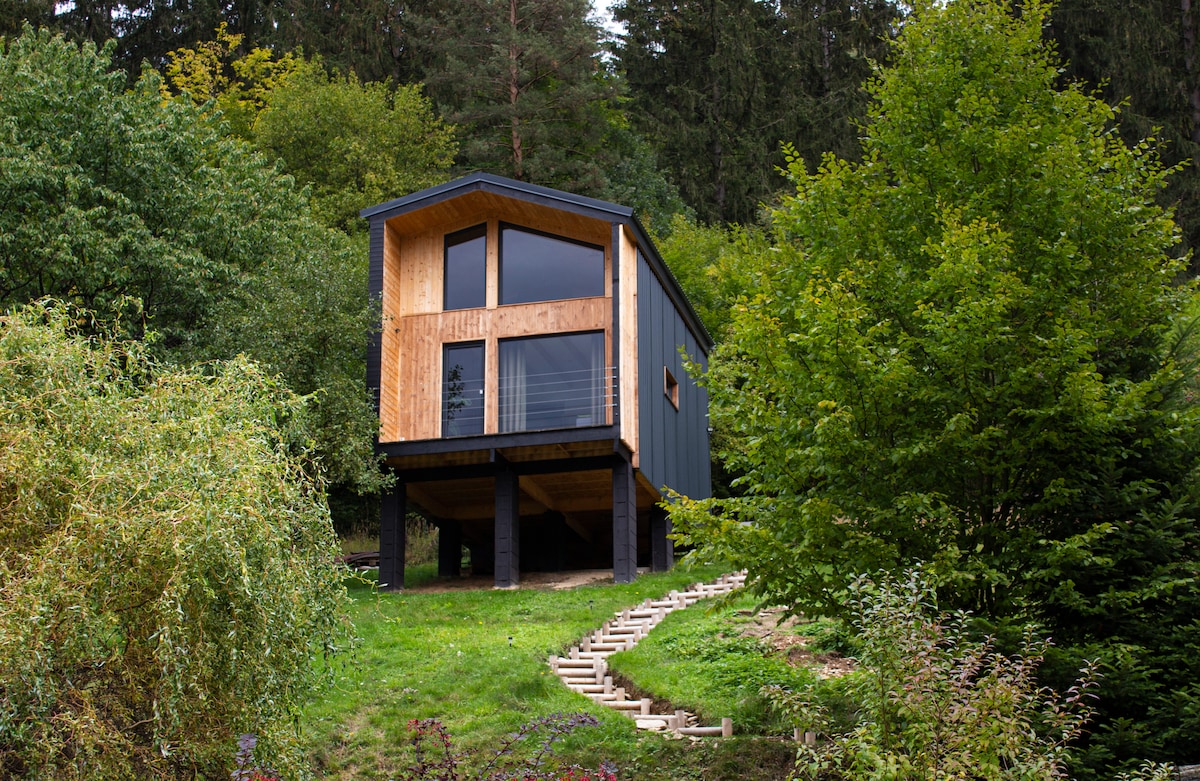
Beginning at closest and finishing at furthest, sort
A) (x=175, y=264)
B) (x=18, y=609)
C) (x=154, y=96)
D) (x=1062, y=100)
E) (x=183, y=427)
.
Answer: (x=18, y=609) → (x=183, y=427) → (x=1062, y=100) → (x=175, y=264) → (x=154, y=96)

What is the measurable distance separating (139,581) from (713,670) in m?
7.98

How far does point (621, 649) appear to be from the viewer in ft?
53.4

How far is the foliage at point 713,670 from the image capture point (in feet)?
41.7

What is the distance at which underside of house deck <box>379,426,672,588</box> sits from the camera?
21.7 m

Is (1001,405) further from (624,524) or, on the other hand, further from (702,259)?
(702,259)

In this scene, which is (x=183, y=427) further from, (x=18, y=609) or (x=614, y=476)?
(x=614, y=476)

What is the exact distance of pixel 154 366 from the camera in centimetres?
1092

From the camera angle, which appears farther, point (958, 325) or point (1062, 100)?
point (1062, 100)

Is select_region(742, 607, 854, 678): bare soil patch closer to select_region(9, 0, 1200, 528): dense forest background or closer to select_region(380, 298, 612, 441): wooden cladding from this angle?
select_region(380, 298, 612, 441): wooden cladding

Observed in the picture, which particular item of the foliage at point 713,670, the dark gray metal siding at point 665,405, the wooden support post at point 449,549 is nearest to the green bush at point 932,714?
the foliage at point 713,670

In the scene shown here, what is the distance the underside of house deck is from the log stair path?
7.83 feet

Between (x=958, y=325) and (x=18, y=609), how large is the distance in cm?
799

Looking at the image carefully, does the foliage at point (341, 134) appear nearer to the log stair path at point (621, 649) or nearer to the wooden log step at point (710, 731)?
the log stair path at point (621, 649)

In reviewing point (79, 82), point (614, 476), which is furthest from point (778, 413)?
point (79, 82)
